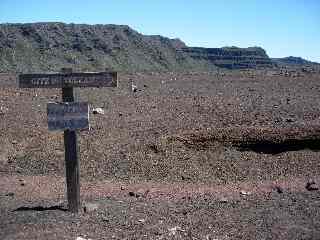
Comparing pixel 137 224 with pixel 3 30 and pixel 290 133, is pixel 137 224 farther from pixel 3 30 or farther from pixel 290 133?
pixel 3 30

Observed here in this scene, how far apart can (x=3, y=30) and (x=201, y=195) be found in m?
96.9

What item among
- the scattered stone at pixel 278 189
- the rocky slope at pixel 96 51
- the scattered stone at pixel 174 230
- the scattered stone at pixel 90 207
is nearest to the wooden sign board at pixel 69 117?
the scattered stone at pixel 90 207

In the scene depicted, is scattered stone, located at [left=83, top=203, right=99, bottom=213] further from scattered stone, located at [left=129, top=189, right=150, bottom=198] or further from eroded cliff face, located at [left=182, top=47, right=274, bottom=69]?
eroded cliff face, located at [left=182, top=47, right=274, bottom=69]

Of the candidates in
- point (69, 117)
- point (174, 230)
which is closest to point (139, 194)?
point (174, 230)

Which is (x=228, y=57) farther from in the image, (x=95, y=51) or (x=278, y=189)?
(x=278, y=189)

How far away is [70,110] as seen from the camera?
27.5 feet

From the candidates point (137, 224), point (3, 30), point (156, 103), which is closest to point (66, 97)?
point (137, 224)

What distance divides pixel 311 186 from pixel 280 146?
3.14 metres

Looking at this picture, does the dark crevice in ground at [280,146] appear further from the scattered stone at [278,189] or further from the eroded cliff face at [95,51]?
the eroded cliff face at [95,51]

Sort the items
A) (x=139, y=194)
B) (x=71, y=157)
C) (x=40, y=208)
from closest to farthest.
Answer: (x=71, y=157) < (x=40, y=208) < (x=139, y=194)

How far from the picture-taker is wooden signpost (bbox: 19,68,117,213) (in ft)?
27.0

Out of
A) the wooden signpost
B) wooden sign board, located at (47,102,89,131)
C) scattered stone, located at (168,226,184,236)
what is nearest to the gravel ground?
scattered stone, located at (168,226,184,236)

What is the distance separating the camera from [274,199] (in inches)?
359

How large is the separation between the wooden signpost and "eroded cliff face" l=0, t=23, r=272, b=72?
70089mm
